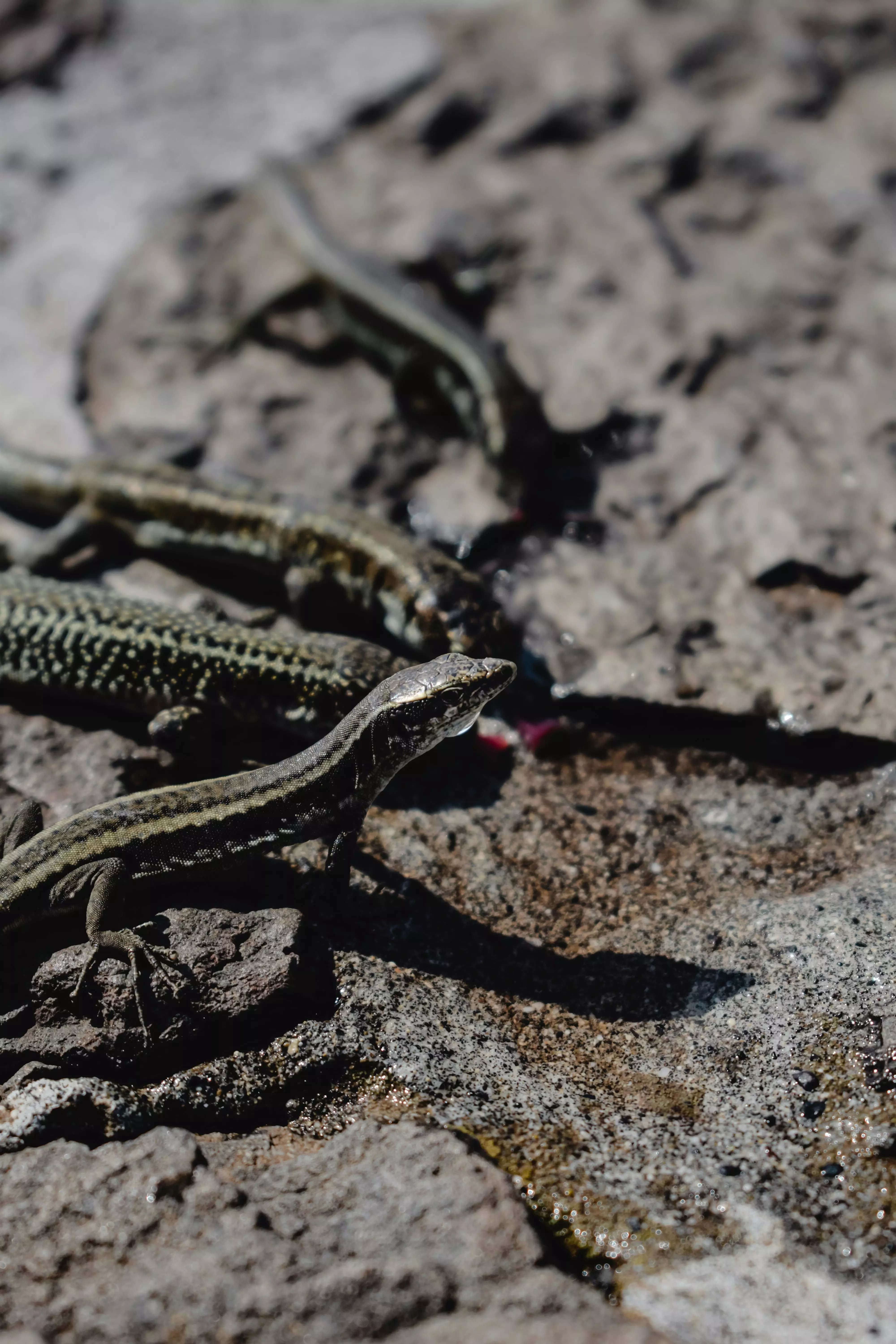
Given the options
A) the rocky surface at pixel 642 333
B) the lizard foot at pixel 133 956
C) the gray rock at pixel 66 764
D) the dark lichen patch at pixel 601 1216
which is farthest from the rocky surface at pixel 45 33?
the dark lichen patch at pixel 601 1216

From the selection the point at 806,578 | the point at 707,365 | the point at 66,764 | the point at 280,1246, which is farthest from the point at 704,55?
the point at 280,1246

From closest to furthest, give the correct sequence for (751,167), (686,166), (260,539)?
(260,539), (751,167), (686,166)

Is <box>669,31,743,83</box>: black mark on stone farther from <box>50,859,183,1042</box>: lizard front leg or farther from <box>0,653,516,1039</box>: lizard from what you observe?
<box>50,859,183,1042</box>: lizard front leg

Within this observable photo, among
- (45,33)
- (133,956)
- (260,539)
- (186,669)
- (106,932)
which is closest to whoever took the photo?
(133,956)

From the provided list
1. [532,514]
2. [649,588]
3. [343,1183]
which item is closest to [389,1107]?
[343,1183]

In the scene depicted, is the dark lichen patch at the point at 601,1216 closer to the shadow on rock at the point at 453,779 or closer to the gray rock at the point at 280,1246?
the gray rock at the point at 280,1246

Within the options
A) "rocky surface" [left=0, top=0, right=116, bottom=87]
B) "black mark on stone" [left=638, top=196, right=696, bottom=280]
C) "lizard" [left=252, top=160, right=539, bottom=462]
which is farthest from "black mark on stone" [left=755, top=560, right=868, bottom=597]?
"rocky surface" [left=0, top=0, right=116, bottom=87]

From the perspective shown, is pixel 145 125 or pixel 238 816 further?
pixel 145 125

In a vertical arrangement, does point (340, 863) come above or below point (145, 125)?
below

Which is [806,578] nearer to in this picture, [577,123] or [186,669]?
[186,669]
